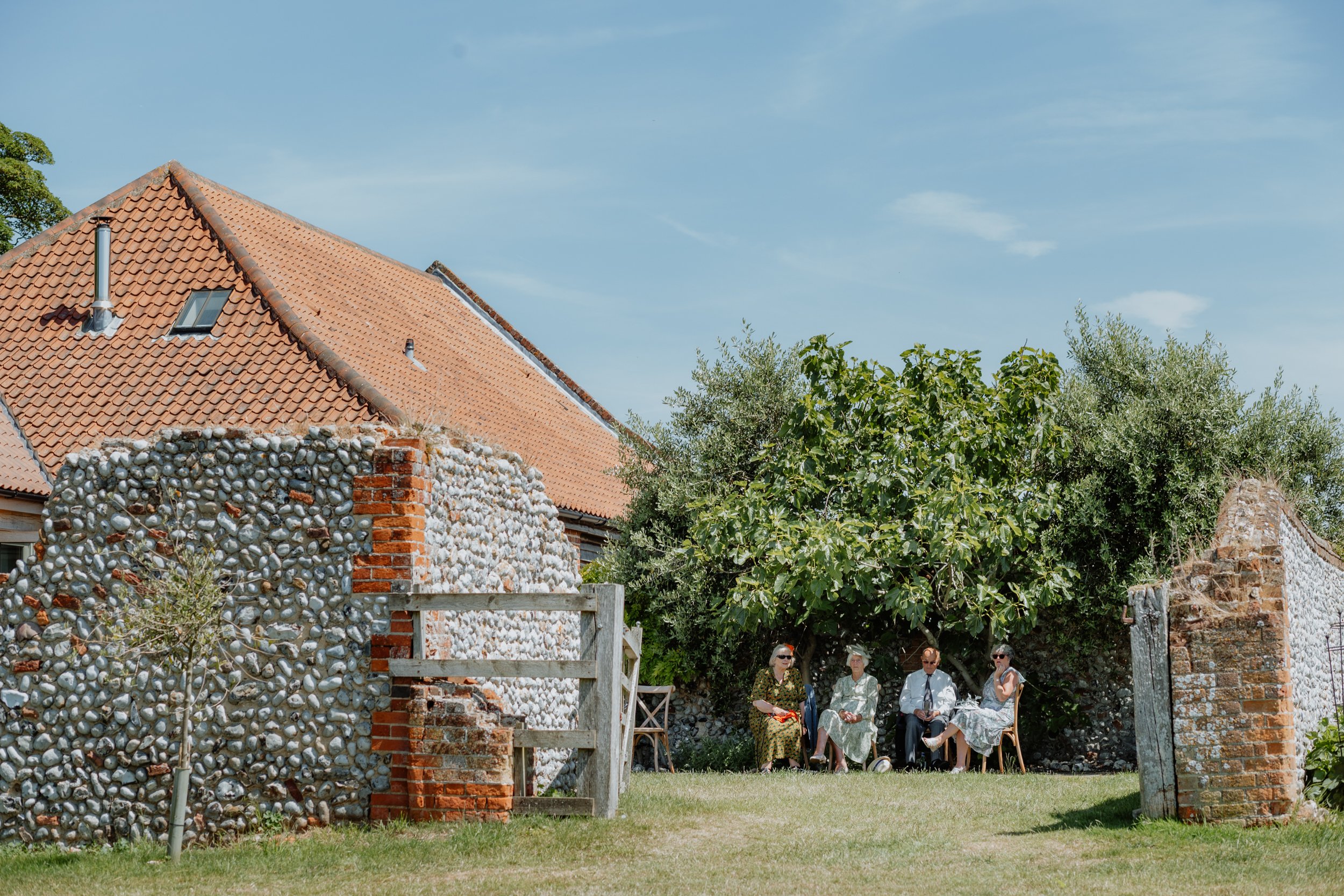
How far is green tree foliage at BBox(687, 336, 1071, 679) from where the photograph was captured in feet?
47.4

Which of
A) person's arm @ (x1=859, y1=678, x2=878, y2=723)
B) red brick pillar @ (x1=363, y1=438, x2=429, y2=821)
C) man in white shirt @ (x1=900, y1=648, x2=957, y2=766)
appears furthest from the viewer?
person's arm @ (x1=859, y1=678, x2=878, y2=723)

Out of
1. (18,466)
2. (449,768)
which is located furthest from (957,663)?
(18,466)

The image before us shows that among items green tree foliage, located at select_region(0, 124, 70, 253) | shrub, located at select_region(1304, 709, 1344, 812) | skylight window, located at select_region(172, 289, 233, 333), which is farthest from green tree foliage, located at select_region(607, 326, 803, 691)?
green tree foliage, located at select_region(0, 124, 70, 253)

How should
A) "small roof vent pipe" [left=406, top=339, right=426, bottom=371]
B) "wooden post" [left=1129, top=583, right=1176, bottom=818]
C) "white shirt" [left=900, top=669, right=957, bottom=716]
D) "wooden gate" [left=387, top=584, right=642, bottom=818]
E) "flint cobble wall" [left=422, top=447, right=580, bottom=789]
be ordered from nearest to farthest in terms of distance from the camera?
"wooden post" [left=1129, top=583, right=1176, bottom=818] → "wooden gate" [left=387, top=584, right=642, bottom=818] → "flint cobble wall" [left=422, top=447, right=580, bottom=789] → "white shirt" [left=900, top=669, right=957, bottom=716] → "small roof vent pipe" [left=406, top=339, right=426, bottom=371]

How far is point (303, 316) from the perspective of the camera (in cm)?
1695

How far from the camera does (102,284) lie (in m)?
16.9

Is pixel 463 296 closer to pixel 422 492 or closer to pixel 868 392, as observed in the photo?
pixel 868 392

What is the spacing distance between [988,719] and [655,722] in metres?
3.87

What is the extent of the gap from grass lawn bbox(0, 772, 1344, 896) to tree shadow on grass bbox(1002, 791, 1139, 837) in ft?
0.08

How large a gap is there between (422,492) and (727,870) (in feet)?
11.7

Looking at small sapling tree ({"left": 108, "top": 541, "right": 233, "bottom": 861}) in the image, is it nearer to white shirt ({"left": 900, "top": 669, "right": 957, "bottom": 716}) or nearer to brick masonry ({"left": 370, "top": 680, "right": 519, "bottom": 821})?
brick masonry ({"left": 370, "top": 680, "right": 519, "bottom": 821})

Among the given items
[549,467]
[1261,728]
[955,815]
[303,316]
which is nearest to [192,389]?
[303,316]

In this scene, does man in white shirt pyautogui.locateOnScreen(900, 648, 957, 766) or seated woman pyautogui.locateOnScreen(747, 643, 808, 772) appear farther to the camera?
seated woman pyautogui.locateOnScreen(747, 643, 808, 772)

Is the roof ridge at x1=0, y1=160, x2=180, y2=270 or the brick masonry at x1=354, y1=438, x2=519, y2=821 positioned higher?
the roof ridge at x1=0, y1=160, x2=180, y2=270
